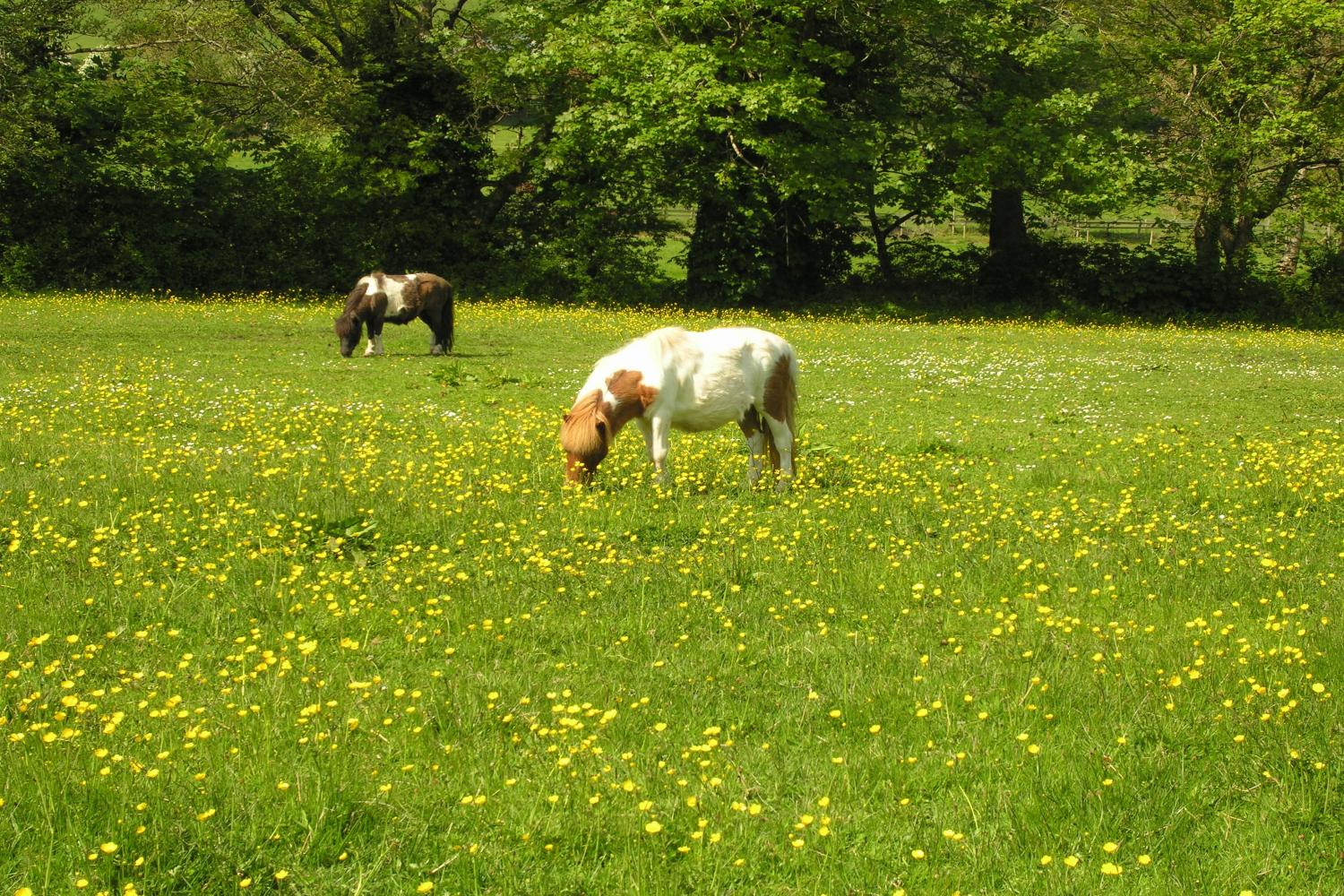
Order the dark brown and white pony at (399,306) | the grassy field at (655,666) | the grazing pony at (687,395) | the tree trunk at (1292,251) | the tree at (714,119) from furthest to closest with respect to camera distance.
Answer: the tree trunk at (1292,251) < the tree at (714,119) < the dark brown and white pony at (399,306) < the grazing pony at (687,395) < the grassy field at (655,666)

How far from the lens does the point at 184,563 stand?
27.3 feet

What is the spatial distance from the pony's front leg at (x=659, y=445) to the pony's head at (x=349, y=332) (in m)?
12.7

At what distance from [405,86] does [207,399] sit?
25.2m

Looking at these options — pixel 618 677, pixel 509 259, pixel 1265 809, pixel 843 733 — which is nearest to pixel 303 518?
pixel 618 677

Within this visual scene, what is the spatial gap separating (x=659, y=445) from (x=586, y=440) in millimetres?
801

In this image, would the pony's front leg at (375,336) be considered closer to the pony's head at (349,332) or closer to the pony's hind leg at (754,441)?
the pony's head at (349,332)

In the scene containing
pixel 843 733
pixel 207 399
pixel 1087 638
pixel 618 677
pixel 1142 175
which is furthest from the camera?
pixel 1142 175

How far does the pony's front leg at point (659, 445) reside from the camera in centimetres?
1122

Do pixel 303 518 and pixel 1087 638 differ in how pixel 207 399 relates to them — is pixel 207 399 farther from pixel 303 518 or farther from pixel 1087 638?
pixel 1087 638

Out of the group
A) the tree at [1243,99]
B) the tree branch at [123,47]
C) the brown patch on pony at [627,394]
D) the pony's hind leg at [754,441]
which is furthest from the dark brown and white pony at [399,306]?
the tree at [1243,99]

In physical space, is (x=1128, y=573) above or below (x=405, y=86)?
below

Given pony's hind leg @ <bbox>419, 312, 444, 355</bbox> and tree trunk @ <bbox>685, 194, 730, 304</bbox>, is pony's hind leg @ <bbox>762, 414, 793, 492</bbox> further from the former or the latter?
tree trunk @ <bbox>685, 194, 730, 304</bbox>

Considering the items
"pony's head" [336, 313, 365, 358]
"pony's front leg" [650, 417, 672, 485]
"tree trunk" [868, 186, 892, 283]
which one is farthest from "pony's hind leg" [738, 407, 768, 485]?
"tree trunk" [868, 186, 892, 283]

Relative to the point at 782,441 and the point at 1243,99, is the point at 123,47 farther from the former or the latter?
the point at 1243,99
